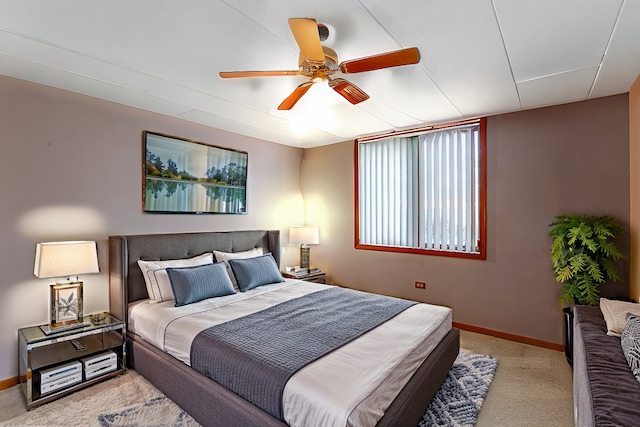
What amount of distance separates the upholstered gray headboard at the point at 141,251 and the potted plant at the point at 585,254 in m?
3.56

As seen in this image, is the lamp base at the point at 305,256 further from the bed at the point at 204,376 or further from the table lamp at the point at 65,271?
the table lamp at the point at 65,271

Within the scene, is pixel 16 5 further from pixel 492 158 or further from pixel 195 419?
pixel 492 158

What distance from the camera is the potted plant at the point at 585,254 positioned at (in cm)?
276

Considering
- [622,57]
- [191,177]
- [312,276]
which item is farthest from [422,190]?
[191,177]

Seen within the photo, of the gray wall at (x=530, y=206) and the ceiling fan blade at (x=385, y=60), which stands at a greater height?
the ceiling fan blade at (x=385, y=60)

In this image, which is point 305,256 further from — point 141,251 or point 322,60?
point 322,60

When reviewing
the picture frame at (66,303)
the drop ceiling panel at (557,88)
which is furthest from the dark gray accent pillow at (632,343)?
the picture frame at (66,303)

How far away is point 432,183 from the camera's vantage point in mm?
4105

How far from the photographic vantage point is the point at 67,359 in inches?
101

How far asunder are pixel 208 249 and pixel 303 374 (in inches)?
99.7

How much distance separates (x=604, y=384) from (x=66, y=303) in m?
3.77

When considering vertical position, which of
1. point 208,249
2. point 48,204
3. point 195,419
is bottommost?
point 195,419

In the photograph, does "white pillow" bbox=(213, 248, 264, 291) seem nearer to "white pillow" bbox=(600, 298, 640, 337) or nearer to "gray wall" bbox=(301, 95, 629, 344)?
"gray wall" bbox=(301, 95, 629, 344)

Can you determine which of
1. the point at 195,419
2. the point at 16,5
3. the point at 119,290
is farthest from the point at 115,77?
the point at 195,419
